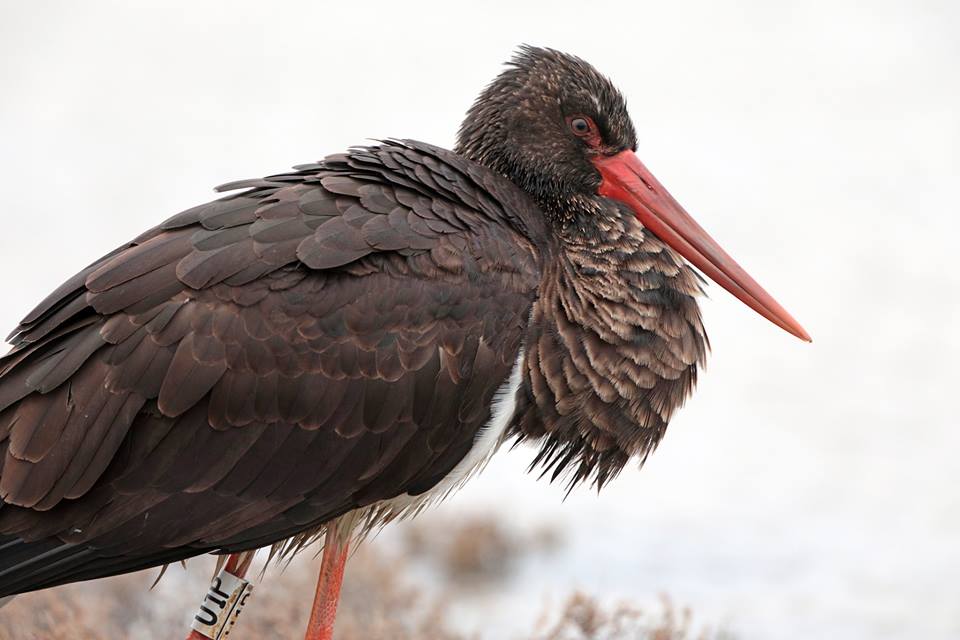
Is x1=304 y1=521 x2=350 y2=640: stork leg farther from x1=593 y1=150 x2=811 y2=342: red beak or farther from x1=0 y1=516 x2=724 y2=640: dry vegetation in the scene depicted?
x1=593 y1=150 x2=811 y2=342: red beak

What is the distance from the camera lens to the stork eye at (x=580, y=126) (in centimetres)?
594

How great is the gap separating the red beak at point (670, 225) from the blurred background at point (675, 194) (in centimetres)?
148

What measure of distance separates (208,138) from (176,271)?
9.85 metres

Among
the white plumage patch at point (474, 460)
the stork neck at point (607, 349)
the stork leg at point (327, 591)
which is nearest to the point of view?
the white plumage patch at point (474, 460)

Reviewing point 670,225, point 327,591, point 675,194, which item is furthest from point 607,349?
point 675,194

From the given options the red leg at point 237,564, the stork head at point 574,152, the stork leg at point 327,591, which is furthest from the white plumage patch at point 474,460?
the stork head at point 574,152

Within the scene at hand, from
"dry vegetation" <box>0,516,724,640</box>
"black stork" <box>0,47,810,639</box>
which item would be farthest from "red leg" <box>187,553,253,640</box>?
"dry vegetation" <box>0,516,724,640</box>

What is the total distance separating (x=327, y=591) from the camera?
5.42 m

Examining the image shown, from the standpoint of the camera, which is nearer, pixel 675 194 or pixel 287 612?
pixel 287 612

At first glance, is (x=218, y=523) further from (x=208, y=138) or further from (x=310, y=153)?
(x=208, y=138)

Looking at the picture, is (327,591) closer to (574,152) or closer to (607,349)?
(607,349)

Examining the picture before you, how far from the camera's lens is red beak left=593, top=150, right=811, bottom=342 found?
6020mm

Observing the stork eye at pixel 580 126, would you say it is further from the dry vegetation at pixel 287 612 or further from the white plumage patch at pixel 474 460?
the dry vegetation at pixel 287 612

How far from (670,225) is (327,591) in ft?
6.62
